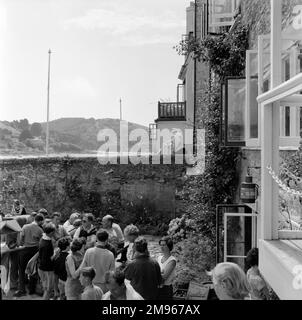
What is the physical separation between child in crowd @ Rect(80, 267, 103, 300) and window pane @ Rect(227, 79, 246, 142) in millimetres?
3066

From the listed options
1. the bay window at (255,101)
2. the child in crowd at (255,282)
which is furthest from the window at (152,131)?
the child in crowd at (255,282)

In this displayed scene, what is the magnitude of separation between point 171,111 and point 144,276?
37.1ft

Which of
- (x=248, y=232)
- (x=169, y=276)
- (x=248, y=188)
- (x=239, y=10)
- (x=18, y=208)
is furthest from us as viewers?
(x=18, y=208)

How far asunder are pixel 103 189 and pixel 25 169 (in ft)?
6.99

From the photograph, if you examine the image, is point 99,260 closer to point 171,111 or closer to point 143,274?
point 143,274

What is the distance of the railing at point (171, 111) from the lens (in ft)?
47.9

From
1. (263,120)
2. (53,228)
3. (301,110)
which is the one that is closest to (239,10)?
(301,110)

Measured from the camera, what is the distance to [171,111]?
14.9 m

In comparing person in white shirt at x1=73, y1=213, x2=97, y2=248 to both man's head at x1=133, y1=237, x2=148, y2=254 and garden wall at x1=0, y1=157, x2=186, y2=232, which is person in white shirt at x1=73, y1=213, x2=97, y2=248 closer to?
man's head at x1=133, y1=237, x2=148, y2=254

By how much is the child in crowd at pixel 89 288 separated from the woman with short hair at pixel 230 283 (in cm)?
96

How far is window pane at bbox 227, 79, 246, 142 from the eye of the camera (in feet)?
19.8

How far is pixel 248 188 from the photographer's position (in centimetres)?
534

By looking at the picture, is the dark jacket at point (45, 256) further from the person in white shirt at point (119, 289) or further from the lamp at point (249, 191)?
the lamp at point (249, 191)
